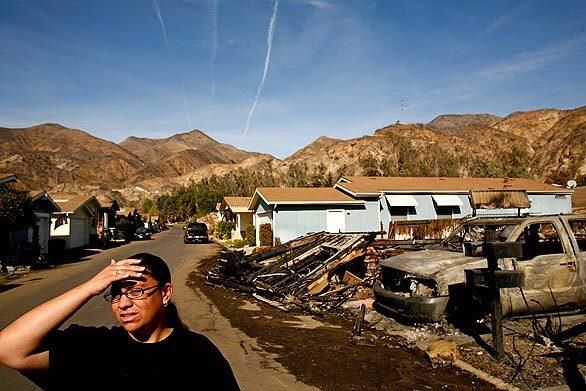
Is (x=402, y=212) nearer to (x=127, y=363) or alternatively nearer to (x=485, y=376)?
(x=485, y=376)

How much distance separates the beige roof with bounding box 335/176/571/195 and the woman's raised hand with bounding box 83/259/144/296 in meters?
24.9

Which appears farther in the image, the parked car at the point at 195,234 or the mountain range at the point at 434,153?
the mountain range at the point at 434,153

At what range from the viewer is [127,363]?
1814 mm

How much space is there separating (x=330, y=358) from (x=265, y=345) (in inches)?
53.0

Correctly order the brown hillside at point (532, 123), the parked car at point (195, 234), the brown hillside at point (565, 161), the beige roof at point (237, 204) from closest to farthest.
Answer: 1. the parked car at point (195, 234)
2. the beige roof at point (237, 204)
3. the brown hillside at point (565, 161)
4. the brown hillside at point (532, 123)

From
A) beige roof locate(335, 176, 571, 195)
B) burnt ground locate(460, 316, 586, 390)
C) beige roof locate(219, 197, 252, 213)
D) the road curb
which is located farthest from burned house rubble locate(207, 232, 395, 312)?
beige roof locate(219, 197, 252, 213)

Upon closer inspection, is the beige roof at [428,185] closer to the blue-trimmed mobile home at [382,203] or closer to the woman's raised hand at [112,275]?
the blue-trimmed mobile home at [382,203]

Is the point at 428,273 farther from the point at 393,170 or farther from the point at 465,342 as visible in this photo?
the point at 393,170

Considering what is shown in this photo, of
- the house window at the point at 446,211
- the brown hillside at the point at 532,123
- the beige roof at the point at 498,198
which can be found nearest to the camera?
the beige roof at the point at 498,198

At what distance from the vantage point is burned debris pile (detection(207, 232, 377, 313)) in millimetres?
10680

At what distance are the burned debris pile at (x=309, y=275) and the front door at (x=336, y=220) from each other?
1072cm

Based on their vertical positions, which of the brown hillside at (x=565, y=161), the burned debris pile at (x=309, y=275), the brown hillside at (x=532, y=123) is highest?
the brown hillside at (x=532, y=123)

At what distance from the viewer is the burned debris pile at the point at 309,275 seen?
35.0 feet

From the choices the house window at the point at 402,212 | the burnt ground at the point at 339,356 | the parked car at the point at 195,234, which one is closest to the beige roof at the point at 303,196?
the house window at the point at 402,212
